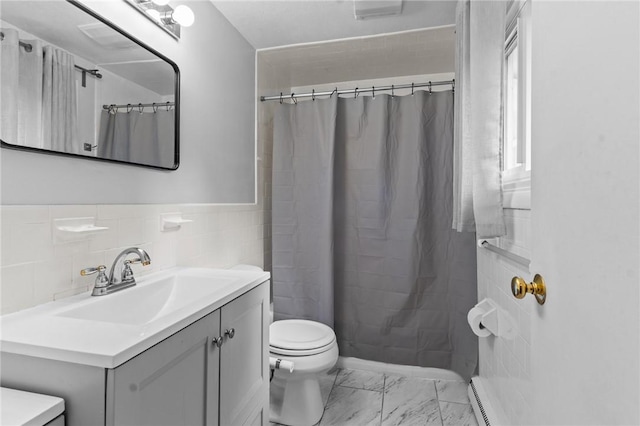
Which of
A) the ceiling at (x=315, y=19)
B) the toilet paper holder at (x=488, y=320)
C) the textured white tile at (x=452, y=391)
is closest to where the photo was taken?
the toilet paper holder at (x=488, y=320)

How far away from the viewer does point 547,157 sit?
0.67m

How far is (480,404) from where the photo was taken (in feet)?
5.49

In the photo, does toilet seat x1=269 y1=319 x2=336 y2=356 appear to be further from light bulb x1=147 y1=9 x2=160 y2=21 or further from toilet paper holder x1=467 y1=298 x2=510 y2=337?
light bulb x1=147 y1=9 x2=160 y2=21

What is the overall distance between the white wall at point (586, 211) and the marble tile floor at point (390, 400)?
124 cm

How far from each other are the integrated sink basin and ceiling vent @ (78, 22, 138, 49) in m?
0.87

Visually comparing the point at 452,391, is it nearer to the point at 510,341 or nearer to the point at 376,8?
the point at 510,341

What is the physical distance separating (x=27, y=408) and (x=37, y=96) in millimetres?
820

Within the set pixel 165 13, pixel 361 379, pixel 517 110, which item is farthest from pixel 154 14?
pixel 361 379

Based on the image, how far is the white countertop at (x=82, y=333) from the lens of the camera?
642mm

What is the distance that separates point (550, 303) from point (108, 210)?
4.33 ft

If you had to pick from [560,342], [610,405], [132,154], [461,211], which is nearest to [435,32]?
[461,211]

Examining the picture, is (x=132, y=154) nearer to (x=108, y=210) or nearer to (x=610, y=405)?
(x=108, y=210)

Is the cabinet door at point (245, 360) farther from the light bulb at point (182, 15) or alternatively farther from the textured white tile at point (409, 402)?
the light bulb at point (182, 15)

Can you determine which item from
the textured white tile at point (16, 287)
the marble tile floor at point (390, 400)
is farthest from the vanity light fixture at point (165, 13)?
the marble tile floor at point (390, 400)
